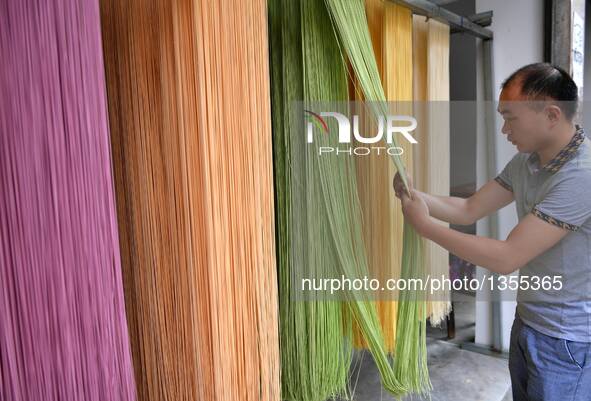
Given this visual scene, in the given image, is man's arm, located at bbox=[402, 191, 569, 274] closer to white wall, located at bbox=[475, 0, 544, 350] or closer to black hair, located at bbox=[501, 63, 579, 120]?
white wall, located at bbox=[475, 0, 544, 350]

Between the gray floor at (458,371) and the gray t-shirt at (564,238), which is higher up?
the gray t-shirt at (564,238)

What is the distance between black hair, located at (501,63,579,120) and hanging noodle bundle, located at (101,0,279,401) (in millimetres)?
729

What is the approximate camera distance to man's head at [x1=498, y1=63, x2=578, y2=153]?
0.94m

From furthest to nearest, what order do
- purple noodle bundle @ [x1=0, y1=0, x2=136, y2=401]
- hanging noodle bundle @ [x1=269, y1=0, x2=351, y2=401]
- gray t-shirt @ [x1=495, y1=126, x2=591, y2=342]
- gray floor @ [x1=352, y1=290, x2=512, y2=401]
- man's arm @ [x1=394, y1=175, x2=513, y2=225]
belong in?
gray floor @ [x1=352, y1=290, x2=512, y2=401], man's arm @ [x1=394, y1=175, x2=513, y2=225], hanging noodle bundle @ [x1=269, y1=0, x2=351, y2=401], gray t-shirt @ [x1=495, y1=126, x2=591, y2=342], purple noodle bundle @ [x1=0, y1=0, x2=136, y2=401]

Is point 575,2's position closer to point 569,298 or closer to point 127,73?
point 569,298

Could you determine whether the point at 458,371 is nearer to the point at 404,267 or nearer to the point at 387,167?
the point at 404,267

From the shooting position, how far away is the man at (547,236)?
0.90m

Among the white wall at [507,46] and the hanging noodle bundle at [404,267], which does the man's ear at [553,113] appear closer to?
the white wall at [507,46]

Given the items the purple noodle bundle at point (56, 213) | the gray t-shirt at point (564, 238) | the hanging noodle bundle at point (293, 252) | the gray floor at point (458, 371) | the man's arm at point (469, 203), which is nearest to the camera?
the purple noodle bundle at point (56, 213)

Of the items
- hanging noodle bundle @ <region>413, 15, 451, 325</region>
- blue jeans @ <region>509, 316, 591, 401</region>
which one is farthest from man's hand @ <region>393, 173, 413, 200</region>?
blue jeans @ <region>509, 316, 591, 401</region>

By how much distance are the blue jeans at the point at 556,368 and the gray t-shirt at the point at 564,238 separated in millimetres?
26

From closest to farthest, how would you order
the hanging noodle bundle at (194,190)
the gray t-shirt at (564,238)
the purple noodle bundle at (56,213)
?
the purple noodle bundle at (56,213) < the hanging noodle bundle at (194,190) < the gray t-shirt at (564,238)

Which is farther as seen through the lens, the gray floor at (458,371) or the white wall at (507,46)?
the gray floor at (458,371)

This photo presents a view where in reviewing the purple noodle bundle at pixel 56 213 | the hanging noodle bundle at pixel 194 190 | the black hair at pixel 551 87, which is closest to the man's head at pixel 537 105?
the black hair at pixel 551 87
